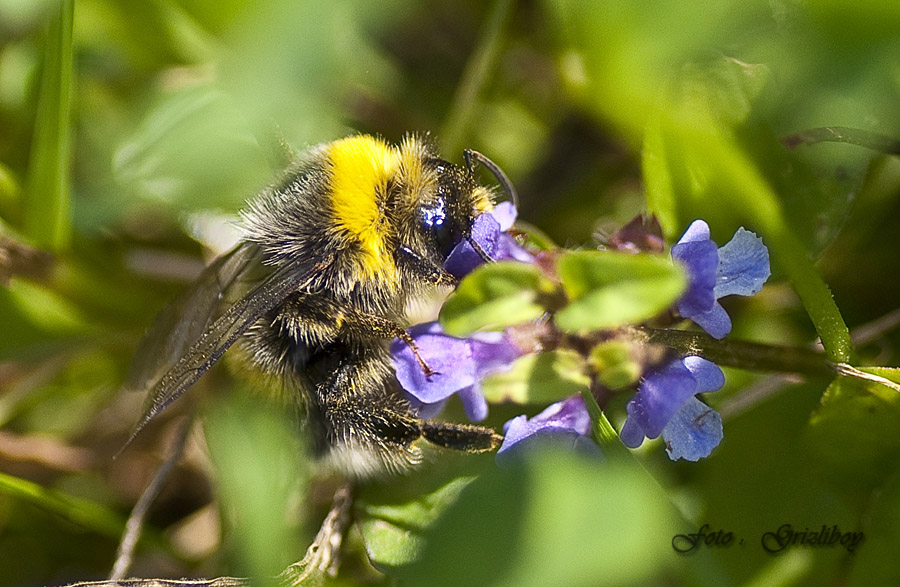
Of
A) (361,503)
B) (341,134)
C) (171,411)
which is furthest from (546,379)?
(171,411)

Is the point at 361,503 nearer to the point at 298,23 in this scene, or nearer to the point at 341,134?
the point at 341,134

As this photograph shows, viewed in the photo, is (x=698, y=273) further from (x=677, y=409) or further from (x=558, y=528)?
(x=558, y=528)

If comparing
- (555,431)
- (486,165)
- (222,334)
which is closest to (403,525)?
(555,431)

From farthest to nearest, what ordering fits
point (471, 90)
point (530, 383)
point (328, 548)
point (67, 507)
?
point (471, 90), point (67, 507), point (328, 548), point (530, 383)

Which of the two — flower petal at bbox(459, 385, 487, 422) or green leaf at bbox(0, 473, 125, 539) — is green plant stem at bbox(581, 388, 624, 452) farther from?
green leaf at bbox(0, 473, 125, 539)

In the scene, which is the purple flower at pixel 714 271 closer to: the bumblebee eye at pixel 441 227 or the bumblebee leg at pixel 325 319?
the bumblebee eye at pixel 441 227

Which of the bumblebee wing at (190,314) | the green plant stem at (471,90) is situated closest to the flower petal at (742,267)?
the bumblebee wing at (190,314)

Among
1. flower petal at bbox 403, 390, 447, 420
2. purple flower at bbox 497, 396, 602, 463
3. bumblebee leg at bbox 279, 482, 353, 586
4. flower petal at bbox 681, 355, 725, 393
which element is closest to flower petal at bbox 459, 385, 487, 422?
purple flower at bbox 497, 396, 602, 463
